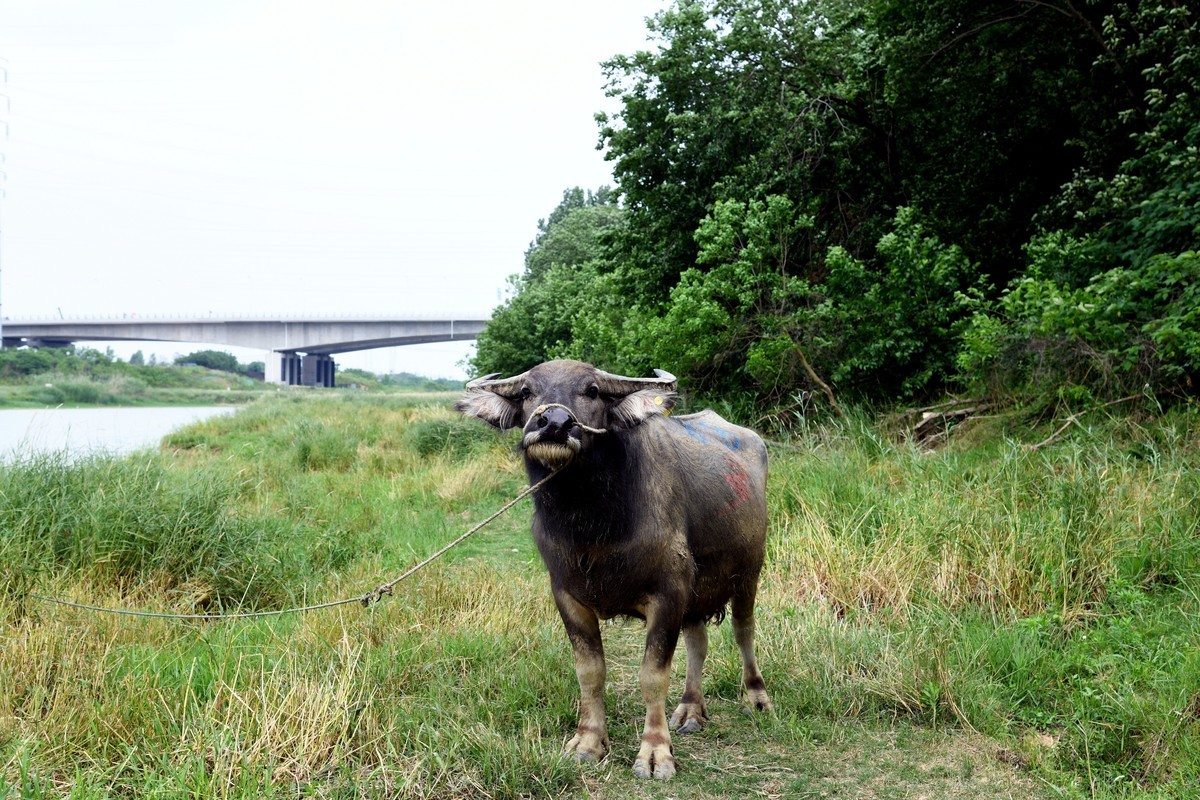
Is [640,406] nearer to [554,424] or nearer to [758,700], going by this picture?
[554,424]

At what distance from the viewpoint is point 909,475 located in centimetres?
783

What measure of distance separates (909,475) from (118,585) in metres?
6.56

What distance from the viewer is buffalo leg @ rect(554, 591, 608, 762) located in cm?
404

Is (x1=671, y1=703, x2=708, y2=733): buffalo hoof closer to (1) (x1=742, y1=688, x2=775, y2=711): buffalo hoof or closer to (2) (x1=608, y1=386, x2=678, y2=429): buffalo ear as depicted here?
(1) (x1=742, y1=688, x2=775, y2=711): buffalo hoof

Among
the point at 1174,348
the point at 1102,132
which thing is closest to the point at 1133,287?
the point at 1174,348

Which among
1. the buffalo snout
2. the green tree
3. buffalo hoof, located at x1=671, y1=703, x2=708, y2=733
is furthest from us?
the green tree

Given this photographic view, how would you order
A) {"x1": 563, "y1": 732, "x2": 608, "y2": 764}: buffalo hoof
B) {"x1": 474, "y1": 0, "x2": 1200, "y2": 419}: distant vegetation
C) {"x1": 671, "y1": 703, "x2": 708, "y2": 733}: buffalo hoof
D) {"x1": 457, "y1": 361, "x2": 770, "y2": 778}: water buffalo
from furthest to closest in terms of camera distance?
{"x1": 474, "y1": 0, "x2": 1200, "y2": 419}: distant vegetation
{"x1": 671, "y1": 703, "x2": 708, "y2": 733}: buffalo hoof
{"x1": 563, "y1": 732, "x2": 608, "y2": 764}: buffalo hoof
{"x1": 457, "y1": 361, "x2": 770, "y2": 778}: water buffalo

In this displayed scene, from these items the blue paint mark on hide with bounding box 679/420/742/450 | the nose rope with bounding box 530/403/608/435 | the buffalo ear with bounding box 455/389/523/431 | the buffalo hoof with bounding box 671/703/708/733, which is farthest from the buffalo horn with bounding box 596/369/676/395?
the buffalo hoof with bounding box 671/703/708/733

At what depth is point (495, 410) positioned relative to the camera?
12.9 ft

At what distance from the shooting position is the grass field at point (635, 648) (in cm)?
378

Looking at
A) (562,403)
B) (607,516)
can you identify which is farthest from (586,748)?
(562,403)

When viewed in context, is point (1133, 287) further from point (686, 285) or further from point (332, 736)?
point (332, 736)

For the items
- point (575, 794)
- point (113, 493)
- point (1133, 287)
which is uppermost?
point (1133, 287)

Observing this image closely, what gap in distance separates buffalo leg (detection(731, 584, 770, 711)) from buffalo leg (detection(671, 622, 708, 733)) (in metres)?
0.22
